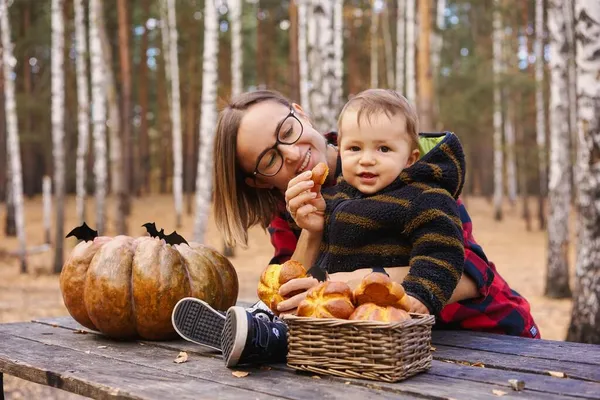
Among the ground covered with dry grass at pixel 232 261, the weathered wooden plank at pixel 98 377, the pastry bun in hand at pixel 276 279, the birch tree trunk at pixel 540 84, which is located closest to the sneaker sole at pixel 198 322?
the pastry bun in hand at pixel 276 279

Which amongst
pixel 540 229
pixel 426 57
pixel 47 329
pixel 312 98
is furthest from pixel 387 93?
pixel 540 229

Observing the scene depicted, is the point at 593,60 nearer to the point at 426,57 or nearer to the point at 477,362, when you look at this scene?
the point at 477,362

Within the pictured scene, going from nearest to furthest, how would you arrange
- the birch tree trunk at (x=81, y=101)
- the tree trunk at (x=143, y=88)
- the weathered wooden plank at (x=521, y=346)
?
the weathered wooden plank at (x=521, y=346), the birch tree trunk at (x=81, y=101), the tree trunk at (x=143, y=88)

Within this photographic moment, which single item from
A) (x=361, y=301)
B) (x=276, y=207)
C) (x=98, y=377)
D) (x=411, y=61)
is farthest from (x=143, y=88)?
(x=361, y=301)

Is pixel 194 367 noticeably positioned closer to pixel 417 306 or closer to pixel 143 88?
pixel 417 306

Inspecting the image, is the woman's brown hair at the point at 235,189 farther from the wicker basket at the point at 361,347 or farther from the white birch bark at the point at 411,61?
the white birch bark at the point at 411,61

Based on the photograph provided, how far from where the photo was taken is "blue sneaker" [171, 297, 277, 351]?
→ 267 centimetres

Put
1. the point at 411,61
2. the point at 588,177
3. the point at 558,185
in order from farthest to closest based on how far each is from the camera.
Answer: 1. the point at 411,61
2. the point at 558,185
3. the point at 588,177

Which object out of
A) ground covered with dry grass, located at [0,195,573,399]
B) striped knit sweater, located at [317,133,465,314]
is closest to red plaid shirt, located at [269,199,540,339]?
striped knit sweater, located at [317,133,465,314]

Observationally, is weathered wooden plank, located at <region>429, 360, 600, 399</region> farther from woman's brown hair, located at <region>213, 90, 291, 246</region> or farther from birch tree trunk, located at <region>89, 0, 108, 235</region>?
birch tree trunk, located at <region>89, 0, 108, 235</region>

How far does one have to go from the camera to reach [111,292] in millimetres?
3010

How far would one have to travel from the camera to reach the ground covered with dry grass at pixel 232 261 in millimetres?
8867

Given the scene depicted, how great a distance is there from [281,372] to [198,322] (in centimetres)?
58

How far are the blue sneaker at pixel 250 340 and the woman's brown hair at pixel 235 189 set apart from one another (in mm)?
924
